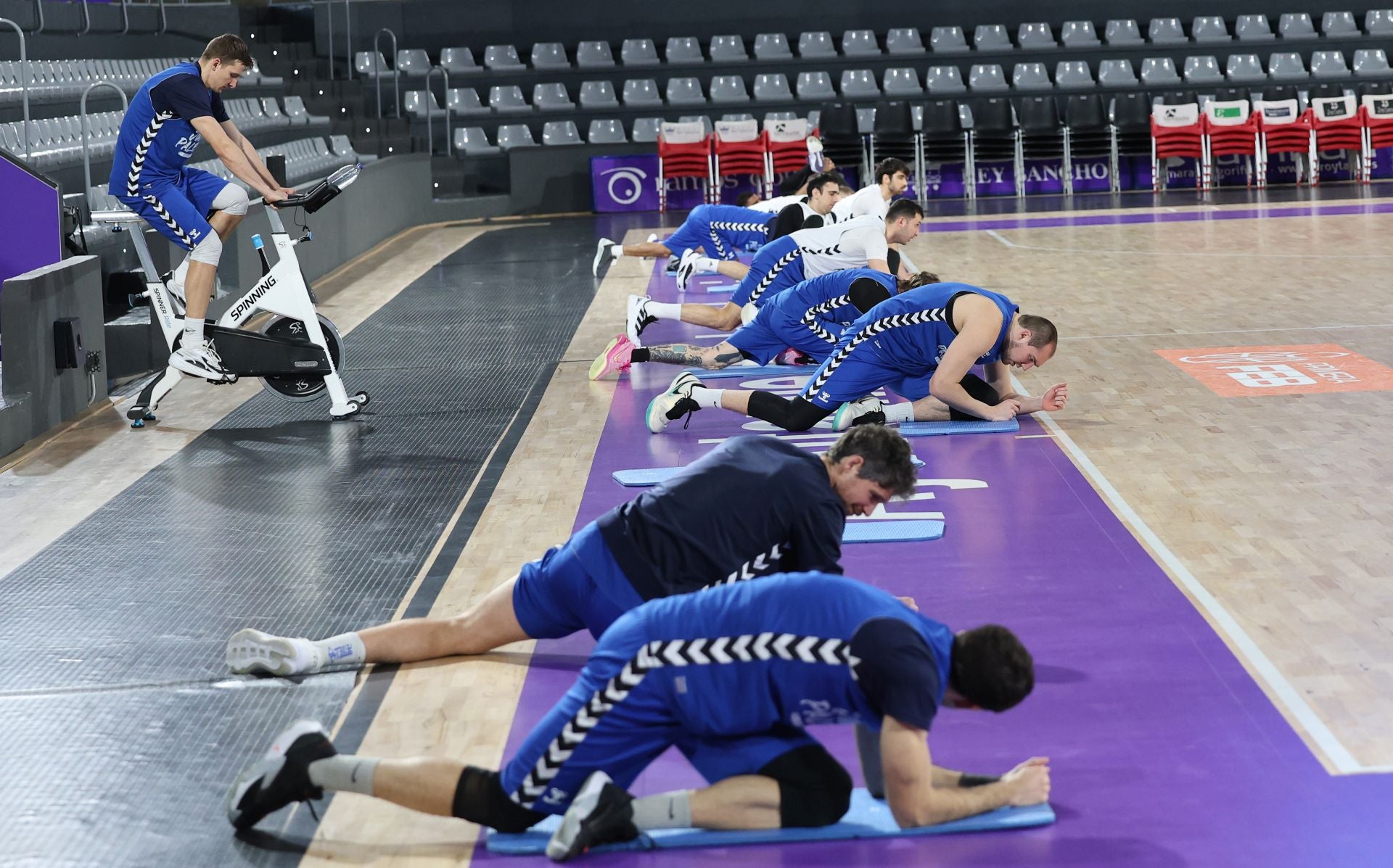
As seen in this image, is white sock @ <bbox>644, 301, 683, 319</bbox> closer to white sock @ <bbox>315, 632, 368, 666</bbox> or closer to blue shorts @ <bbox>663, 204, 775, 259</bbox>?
blue shorts @ <bbox>663, 204, 775, 259</bbox>

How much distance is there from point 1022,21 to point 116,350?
1727 cm

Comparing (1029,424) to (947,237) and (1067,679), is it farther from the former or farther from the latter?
(947,237)

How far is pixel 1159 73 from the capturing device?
21.8 meters

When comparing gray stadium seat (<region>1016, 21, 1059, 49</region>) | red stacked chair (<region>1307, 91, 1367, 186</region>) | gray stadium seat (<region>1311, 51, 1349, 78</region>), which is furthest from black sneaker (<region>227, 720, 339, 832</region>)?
gray stadium seat (<region>1311, 51, 1349, 78</region>)

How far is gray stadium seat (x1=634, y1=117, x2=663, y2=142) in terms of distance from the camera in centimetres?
2131

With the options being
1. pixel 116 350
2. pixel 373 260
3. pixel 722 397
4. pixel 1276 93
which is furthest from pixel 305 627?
pixel 1276 93

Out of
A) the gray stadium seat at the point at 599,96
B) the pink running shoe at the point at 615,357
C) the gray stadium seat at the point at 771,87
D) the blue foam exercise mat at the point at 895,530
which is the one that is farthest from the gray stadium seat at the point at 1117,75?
the blue foam exercise mat at the point at 895,530

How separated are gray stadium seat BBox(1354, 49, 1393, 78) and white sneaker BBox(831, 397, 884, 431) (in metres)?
17.5

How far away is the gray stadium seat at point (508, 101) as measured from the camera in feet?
71.2

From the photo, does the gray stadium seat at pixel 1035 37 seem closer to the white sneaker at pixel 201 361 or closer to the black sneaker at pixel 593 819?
the white sneaker at pixel 201 361

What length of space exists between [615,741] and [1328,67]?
2152 cm

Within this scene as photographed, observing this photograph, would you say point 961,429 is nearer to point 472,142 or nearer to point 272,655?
point 272,655

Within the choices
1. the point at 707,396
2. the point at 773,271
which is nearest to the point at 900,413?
the point at 707,396

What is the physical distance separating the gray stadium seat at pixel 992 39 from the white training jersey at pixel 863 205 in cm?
1296
